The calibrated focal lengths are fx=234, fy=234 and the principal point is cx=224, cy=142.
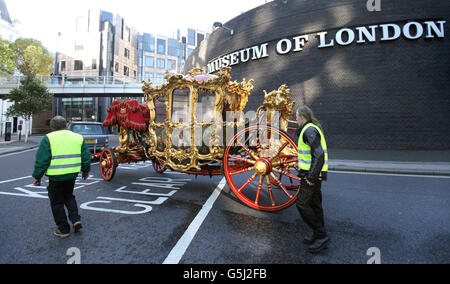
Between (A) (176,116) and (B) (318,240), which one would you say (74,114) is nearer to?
(A) (176,116)

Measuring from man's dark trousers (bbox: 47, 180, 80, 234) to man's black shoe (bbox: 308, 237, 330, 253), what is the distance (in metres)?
2.93

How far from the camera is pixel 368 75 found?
38.2 feet

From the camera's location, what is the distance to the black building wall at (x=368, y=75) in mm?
10859

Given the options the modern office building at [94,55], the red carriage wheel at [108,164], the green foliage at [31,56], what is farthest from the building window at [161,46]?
the red carriage wheel at [108,164]

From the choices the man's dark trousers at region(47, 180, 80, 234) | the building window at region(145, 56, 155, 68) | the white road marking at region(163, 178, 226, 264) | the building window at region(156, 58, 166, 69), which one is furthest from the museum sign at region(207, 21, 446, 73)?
the building window at region(156, 58, 166, 69)

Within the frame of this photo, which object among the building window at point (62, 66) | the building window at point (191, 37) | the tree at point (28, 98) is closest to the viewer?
the tree at point (28, 98)

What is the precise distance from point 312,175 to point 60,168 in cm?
304

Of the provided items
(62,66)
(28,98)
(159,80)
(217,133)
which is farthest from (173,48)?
(217,133)

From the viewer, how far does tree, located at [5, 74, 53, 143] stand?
17.9 meters

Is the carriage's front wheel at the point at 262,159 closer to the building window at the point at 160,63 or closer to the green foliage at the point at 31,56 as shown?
the green foliage at the point at 31,56

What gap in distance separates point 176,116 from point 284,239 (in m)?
3.24

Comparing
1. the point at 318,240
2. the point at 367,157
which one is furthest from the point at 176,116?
the point at 367,157

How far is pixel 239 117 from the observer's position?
504cm

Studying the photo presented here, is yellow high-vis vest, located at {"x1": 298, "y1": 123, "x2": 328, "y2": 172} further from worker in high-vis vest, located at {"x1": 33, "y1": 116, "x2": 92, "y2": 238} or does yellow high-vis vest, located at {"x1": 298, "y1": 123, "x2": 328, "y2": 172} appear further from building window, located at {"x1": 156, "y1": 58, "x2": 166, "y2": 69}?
building window, located at {"x1": 156, "y1": 58, "x2": 166, "y2": 69}
